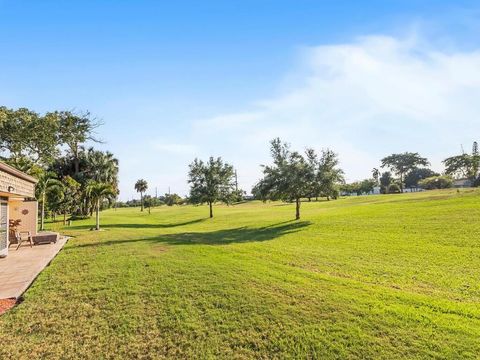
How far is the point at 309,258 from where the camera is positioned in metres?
14.0

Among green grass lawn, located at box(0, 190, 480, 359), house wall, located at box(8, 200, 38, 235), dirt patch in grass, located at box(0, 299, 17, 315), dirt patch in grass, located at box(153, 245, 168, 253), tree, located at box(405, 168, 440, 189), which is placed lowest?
green grass lawn, located at box(0, 190, 480, 359)

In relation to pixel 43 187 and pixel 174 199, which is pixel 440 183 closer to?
pixel 174 199

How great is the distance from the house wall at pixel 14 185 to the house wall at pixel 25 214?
766 centimetres

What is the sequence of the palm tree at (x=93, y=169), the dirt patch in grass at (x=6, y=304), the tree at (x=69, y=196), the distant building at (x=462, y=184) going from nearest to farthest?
the dirt patch in grass at (x=6, y=304) → the tree at (x=69, y=196) → the palm tree at (x=93, y=169) → the distant building at (x=462, y=184)

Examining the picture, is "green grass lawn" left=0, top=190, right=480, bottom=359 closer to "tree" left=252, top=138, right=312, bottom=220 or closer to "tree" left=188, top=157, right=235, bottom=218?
"tree" left=252, top=138, right=312, bottom=220

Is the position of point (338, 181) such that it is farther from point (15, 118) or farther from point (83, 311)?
point (15, 118)

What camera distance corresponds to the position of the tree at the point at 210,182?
149 feet

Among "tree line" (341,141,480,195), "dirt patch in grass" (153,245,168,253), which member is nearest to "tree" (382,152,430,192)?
"tree line" (341,141,480,195)

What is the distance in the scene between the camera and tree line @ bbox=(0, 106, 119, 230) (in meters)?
31.5

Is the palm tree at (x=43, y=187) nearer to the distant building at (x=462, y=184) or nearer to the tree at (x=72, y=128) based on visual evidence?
the tree at (x=72, y=128)

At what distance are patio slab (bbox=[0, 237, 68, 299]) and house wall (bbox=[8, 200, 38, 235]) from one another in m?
4.76

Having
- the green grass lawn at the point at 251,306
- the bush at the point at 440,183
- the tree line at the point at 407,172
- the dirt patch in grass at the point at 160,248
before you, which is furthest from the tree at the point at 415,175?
the dirt patch in grass at the point at 160,248

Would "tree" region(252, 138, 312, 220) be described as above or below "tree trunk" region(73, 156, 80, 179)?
below

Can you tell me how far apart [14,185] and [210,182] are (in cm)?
3267
